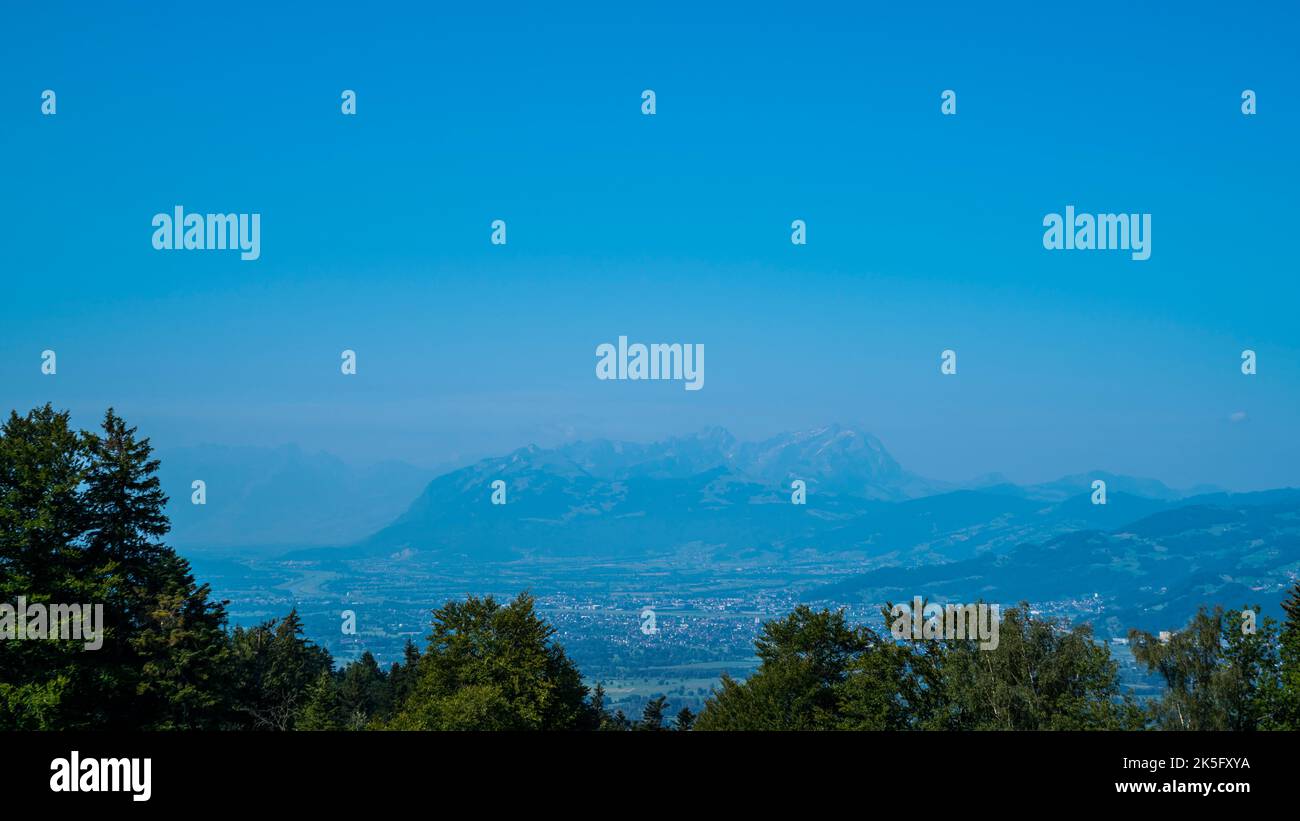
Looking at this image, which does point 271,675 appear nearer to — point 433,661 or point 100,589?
point 433,661

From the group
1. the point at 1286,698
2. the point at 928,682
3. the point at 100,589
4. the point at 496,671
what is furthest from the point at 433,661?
the point at 1286,698

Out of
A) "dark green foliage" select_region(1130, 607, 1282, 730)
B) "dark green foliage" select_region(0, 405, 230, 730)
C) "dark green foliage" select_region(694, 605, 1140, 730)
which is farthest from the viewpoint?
"dark green foliage" select_region(694, 605, 1140, 730)

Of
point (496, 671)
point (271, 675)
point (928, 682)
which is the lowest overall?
point (271, 675)

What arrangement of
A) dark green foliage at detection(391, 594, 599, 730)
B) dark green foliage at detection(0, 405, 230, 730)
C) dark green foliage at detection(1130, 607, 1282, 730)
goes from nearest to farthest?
dark green foliage at detection(0, 405, 230, 730)
dark green foliage at detection(1130, 607, 1282, 730)
dark green foliage at detection(391, 594, 599, 730)

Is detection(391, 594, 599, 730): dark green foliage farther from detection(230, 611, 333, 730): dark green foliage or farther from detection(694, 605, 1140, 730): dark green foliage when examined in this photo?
detection(694, 605, 1140, 730): dark green foliage

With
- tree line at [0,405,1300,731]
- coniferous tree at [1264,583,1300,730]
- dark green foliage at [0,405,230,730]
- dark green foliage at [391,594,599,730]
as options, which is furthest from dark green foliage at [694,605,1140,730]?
dark green foliage at [0,405,230,730]

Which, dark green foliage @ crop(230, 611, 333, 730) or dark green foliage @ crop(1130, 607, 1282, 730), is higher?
dark green foliage @ crop(1130, 607, 1282, 730)

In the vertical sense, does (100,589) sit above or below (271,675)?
above
